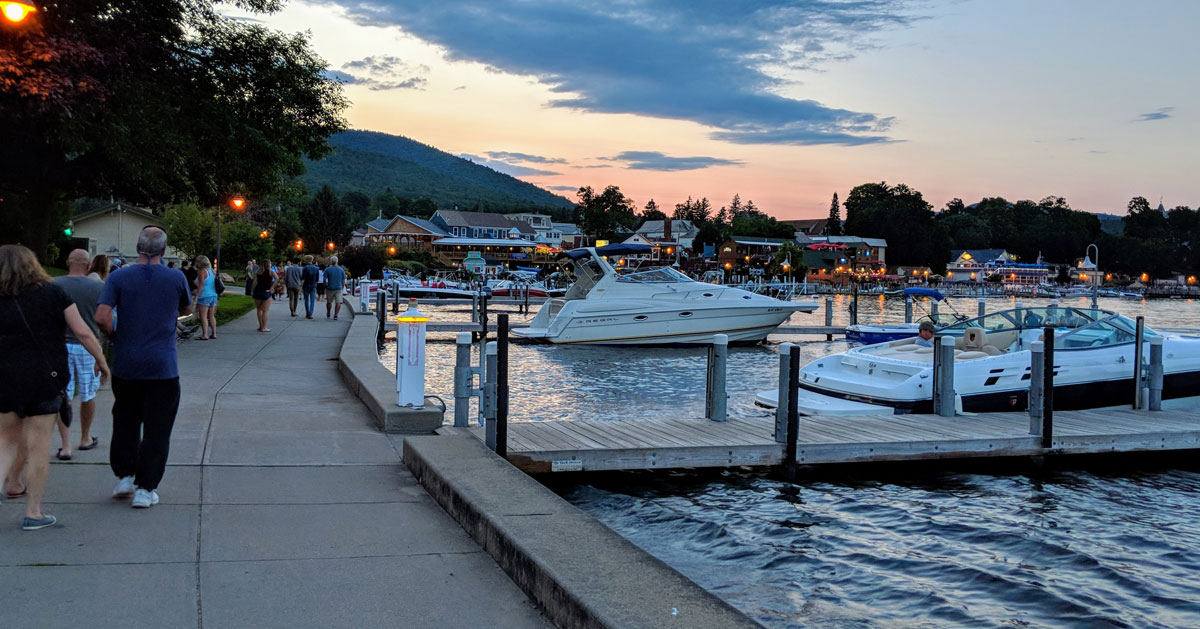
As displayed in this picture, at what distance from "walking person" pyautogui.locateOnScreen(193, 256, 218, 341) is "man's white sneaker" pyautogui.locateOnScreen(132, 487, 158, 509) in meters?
12.9

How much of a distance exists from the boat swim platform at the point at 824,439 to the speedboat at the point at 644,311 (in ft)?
57.8

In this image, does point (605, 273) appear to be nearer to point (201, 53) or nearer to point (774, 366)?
point (774, 366)

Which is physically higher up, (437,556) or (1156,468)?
(437,556)

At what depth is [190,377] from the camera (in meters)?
13.7

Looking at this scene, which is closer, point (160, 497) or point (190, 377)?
point (160, 497)

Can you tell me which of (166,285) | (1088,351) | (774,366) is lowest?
(774,366)

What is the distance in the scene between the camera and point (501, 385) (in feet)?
29.2

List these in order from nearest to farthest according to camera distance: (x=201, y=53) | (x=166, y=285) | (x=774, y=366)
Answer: (x=166, y=285) < (x=201, y=53) < (x=774, y=366)

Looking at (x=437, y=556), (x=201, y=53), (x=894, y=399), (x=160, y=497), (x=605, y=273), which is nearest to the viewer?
(x=437, y=556)

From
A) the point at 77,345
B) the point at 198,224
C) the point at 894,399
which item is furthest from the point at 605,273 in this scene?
the point at 198,224

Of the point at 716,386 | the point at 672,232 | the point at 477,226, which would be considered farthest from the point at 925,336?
the point at 672,232

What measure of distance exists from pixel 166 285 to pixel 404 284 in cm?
5154

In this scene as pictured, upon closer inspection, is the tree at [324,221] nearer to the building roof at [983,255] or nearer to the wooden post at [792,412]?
the wooden post at [792,412]

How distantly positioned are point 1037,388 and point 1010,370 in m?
2.22
